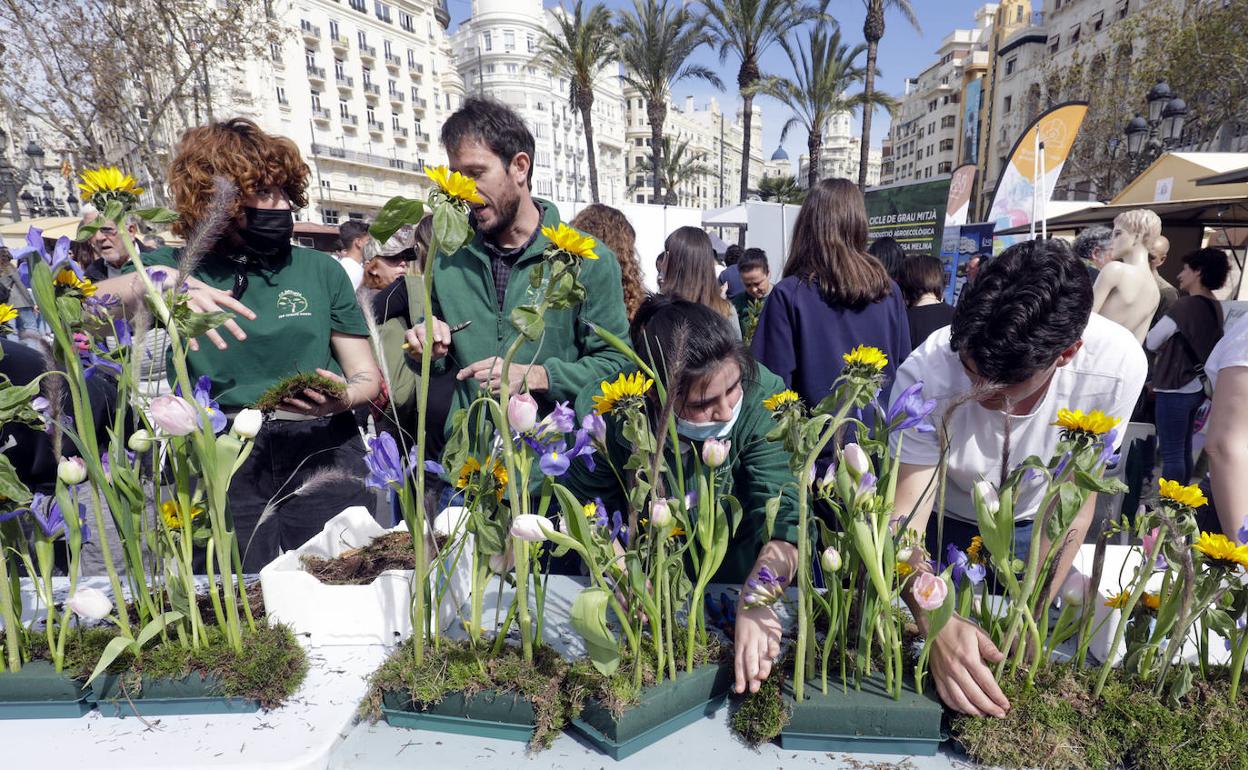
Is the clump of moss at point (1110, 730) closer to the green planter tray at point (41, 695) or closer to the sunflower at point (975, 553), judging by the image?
the sunflower at point (975, 553)

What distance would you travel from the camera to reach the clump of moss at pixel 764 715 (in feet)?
3.26

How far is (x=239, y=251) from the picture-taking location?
1.75 meters

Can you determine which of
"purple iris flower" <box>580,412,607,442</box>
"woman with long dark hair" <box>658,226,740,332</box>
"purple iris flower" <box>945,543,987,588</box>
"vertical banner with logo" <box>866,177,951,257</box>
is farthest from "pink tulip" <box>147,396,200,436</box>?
"vertical banner with logo" <box>866,177,951,257</box>

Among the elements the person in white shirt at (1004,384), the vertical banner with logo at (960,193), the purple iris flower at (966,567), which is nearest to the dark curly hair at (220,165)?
the person in white shirt at (1004,384)

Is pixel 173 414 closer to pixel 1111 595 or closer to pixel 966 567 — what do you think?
pixel 966 567

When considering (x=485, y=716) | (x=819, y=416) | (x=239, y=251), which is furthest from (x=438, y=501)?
(x=819, y=416)

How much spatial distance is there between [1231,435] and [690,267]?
221cm

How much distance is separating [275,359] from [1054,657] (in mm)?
1909

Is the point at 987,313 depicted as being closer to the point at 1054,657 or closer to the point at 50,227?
the point at 1054,657

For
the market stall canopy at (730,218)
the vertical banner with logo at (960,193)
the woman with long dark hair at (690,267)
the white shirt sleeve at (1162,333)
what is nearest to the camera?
the woman with long dark hair at (690,267)

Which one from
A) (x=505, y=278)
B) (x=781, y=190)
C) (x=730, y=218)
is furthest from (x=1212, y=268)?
(x=781, y=190)

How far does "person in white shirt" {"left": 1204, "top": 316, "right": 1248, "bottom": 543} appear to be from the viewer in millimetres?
1353

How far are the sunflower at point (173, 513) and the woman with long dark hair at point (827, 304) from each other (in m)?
1.90

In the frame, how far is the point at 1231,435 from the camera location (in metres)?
1.38
